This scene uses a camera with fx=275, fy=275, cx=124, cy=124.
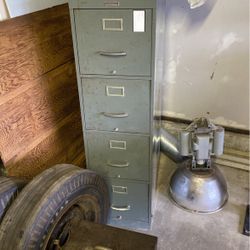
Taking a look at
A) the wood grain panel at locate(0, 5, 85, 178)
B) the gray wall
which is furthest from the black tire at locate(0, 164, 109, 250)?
the gray wall

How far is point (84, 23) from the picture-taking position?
3.67ft

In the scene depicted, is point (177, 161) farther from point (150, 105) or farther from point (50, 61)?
point (50, 61)

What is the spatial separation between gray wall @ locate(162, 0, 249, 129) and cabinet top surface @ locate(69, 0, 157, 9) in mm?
851

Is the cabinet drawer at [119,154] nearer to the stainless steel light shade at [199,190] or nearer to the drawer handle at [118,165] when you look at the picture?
the drawer handle at [118,165]

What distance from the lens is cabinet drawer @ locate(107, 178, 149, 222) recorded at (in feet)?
4.85

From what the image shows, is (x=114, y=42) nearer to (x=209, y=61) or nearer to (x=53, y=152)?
(x=53, y=152)

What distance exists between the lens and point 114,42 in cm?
113

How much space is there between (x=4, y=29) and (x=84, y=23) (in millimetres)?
329

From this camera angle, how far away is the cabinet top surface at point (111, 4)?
1033mm

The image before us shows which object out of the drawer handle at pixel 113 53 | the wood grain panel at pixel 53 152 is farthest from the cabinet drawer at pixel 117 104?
the wood grain panel at pixel 53 152

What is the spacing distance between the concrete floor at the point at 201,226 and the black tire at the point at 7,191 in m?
0.85

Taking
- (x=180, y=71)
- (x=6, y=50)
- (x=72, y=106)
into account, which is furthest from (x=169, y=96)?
(x=6, y=50)

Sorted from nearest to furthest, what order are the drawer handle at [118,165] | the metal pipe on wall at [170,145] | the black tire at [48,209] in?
the black tire at [48,209] → the drawer handle at [118,165] → the metal pipe on wall at [170,145]

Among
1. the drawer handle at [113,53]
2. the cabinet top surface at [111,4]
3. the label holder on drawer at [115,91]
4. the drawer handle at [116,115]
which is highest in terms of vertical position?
the cabinet top surface at [111,4]
